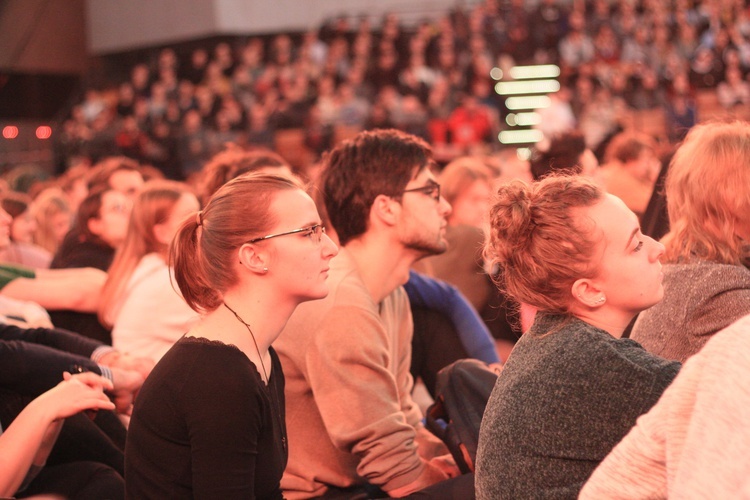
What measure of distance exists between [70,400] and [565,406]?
124 centimetres

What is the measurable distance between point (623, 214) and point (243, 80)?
1487 centimetres

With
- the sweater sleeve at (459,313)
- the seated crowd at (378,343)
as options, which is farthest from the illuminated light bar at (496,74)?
the sweater sleeve at (459,313)

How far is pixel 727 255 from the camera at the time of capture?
2.42 meters

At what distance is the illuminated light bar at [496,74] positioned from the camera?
1473 centimetres

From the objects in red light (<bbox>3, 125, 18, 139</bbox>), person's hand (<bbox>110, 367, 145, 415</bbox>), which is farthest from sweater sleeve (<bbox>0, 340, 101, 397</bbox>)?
red light (<bbox>3, 125, 18, 139</bbox>)

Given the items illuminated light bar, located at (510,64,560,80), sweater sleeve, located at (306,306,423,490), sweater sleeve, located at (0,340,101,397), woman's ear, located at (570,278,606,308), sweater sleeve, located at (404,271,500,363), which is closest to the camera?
woman's ear, located at (570,278,606,308)

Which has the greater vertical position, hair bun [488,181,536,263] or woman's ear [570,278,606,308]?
hair bun [488,181,536,263]

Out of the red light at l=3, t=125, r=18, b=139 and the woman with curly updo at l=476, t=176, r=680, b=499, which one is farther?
the red light at l=3, t=125, r=18, b=139

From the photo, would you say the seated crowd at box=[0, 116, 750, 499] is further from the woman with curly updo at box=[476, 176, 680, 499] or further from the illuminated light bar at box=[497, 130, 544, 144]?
the illuminated light bar at box=[497, 130, 544, 144]

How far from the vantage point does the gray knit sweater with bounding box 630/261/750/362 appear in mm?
2262

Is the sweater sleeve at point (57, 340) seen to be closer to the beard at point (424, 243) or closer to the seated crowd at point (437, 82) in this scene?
the beard at point (424, 243)

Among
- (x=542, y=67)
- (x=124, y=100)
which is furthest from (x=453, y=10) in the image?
(x=124, y=100)

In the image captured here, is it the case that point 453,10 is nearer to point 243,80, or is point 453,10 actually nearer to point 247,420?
point 243,80

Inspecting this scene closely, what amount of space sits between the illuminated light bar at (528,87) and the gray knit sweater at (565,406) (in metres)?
13.1
